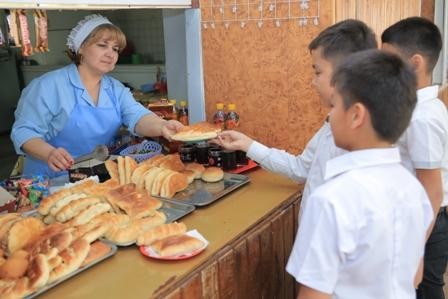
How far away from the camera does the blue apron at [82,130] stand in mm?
2285

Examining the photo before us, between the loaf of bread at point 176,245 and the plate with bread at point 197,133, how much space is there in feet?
2.19

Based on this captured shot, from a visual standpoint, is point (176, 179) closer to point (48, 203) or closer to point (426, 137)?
point (48, 203)

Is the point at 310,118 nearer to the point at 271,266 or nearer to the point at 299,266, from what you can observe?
the point at 271,266

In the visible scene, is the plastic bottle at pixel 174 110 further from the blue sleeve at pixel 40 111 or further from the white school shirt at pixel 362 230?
the white school shirt at pixel 362 230

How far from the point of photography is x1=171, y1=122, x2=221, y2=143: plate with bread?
2023 millimetres

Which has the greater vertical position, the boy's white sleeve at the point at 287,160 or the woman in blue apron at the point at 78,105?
the woman in blue apron at the point at 78,105

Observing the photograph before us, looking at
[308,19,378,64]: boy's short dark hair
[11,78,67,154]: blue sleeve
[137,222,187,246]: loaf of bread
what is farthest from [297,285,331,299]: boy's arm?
[11,78,67,154]: blue sleeve

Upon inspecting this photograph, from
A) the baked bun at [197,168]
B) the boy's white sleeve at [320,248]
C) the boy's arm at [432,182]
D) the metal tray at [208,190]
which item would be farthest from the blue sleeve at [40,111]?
the boy's arm at [432,182]

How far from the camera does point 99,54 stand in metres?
2.25

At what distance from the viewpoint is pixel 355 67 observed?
1159mm

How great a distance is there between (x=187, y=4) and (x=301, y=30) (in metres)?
0.65

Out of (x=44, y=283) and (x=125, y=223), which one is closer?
(x=44, y=283)

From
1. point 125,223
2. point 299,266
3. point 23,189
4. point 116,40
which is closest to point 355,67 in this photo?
point 299,266

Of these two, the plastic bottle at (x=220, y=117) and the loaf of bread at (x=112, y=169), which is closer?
the loaf of bread at (x=112, y=169)
